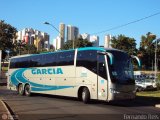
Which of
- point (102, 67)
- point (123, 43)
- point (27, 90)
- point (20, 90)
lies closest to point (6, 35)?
point (123, 43)

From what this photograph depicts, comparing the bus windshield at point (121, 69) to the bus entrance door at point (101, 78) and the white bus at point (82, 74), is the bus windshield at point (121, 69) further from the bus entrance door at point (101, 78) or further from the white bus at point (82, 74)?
the bus entrance door at point (101, 78)

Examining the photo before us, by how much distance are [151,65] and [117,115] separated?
106 metres

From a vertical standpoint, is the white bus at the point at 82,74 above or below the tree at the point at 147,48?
below

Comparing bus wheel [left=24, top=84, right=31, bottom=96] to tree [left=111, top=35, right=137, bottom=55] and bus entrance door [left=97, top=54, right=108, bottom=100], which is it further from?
tree [left=111, top=35, right=137, bottom=55]

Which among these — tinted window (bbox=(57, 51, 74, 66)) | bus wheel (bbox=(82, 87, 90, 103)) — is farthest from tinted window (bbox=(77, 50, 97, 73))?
bus wheel (bbox=(82, 87, 90, 103))

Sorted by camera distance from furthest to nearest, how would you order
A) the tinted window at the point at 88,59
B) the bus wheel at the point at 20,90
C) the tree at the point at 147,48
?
the tree at the point at 147,48 → the bus wheel at the point at 20,90 → the tinted window at the point at 88,59

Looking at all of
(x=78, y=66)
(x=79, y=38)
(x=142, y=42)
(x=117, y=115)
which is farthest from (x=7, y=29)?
(x=117, y=115)

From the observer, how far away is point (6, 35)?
89062 mm

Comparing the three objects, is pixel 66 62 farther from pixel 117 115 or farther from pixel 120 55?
pixel 117 115

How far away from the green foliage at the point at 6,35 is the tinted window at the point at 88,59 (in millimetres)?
66292

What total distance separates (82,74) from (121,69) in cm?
289

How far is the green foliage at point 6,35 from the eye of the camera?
88.1 m

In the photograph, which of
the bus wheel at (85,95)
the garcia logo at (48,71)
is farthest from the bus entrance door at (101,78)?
the garcia logo at (48,71)

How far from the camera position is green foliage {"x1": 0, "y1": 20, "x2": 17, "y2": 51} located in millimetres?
88062
